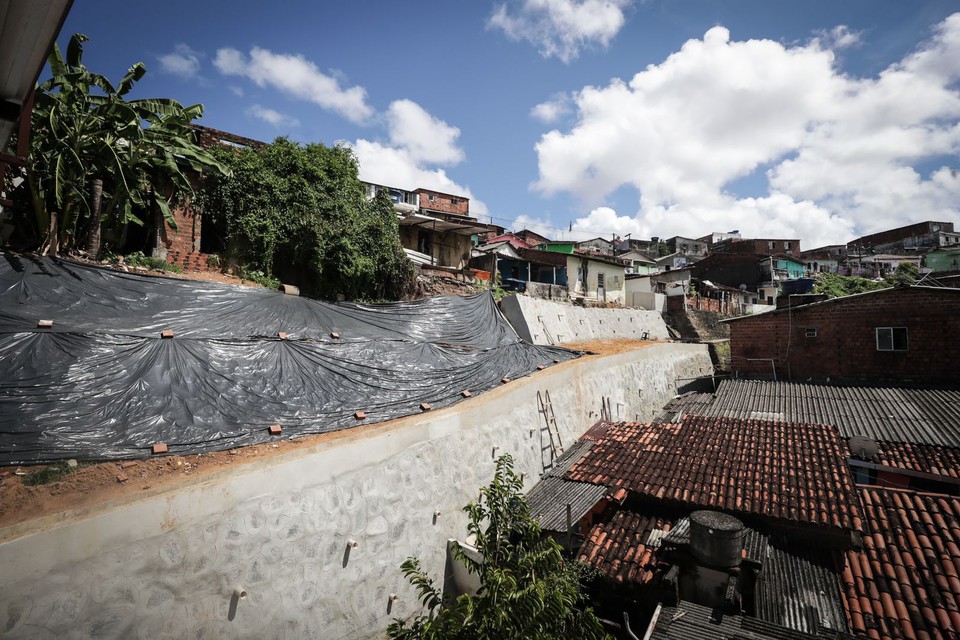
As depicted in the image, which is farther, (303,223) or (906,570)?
(303,223)

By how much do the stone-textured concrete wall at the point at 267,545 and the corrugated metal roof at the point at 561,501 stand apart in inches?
48.3

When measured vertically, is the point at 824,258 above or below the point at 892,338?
above

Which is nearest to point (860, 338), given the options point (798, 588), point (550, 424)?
point (550, 424)

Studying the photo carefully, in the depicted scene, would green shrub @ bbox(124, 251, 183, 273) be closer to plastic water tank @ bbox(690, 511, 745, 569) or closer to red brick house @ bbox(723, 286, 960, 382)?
plastic water tank @ bbox(690, 511, 745, 569)

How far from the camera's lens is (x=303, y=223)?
41.2 ft

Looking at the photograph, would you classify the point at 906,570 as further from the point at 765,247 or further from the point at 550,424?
the point at 765,247

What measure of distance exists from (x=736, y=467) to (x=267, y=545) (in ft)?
26.6

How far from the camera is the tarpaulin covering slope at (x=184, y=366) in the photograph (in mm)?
4891

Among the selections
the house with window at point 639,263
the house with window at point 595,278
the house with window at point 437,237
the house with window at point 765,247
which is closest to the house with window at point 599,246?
the house with window at point 639,263

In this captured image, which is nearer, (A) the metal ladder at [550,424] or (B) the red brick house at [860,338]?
(A) the metal ladder at [550,424]

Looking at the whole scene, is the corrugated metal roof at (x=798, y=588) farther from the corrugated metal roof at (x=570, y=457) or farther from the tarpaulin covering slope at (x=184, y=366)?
the tarpaulin covering slope at (x=184, y=366)

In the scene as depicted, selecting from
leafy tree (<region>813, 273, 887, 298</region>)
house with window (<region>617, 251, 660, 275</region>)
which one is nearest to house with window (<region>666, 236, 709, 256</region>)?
house with window (<region>617, 251, 660, 275</region>)

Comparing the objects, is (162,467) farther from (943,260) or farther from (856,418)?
(943,260)

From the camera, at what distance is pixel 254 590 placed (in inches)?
189
